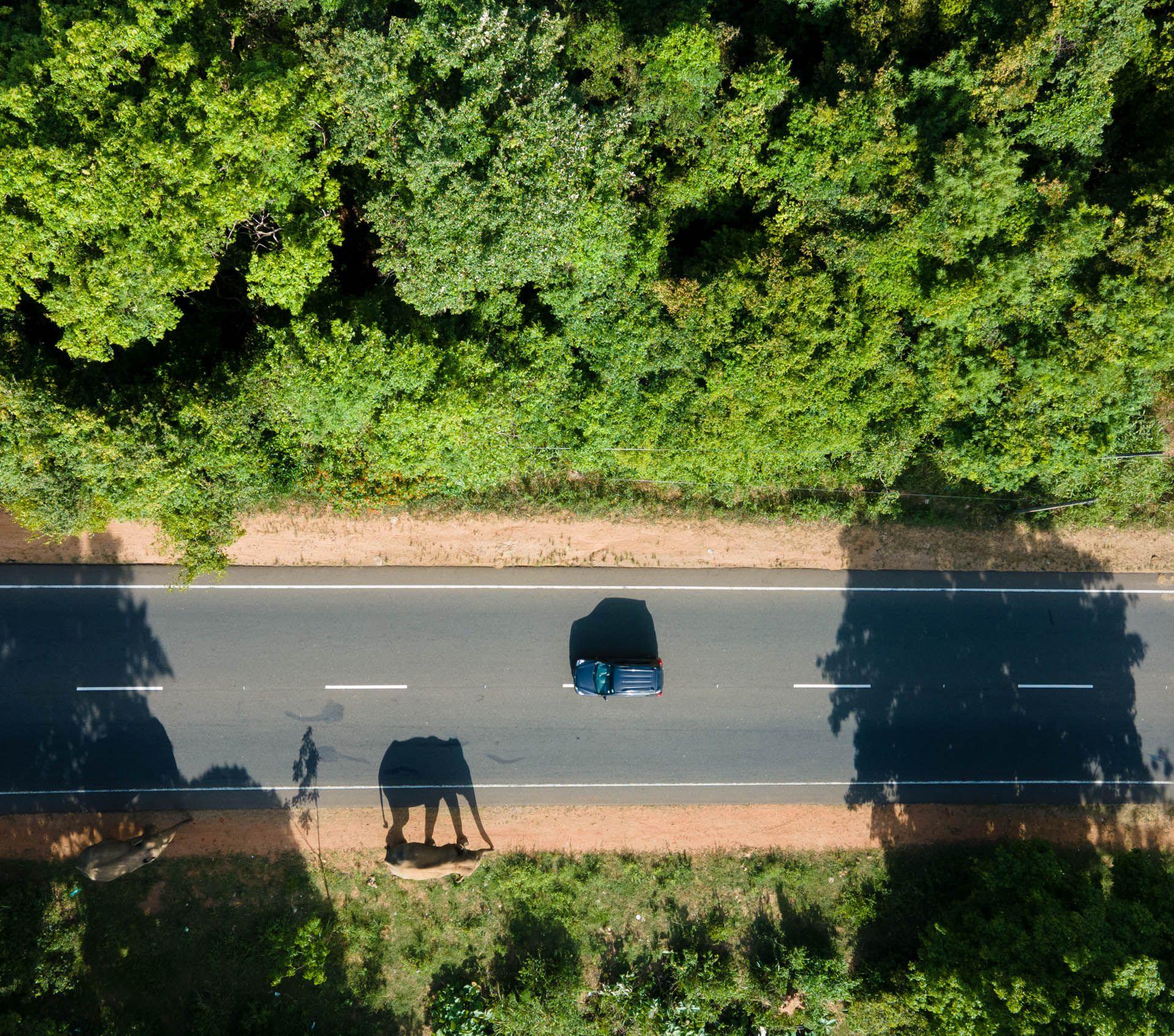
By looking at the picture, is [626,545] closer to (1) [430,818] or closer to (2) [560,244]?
(2) [560,244]

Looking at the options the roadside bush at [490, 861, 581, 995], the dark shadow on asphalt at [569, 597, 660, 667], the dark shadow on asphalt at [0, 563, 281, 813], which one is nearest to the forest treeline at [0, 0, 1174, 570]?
the dark shadow on asphalt at [569, 597, 660, 667]

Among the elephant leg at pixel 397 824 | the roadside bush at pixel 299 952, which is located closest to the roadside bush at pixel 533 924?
the elephant leg at pixel 397 824

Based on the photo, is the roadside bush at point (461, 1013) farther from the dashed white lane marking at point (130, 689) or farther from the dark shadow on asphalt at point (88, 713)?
the dashed white lane marking at point (130, 689)

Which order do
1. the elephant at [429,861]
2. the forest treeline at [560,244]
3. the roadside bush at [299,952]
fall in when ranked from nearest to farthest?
the forest treeline at [560,244]
the roadside bush at [299,952]
the elephant at [429,861]

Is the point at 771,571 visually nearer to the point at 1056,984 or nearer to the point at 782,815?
the point at 782,815

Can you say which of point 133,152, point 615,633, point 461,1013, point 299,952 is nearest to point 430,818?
point 299,952

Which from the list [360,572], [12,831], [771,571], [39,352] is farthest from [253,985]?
[771,571]
